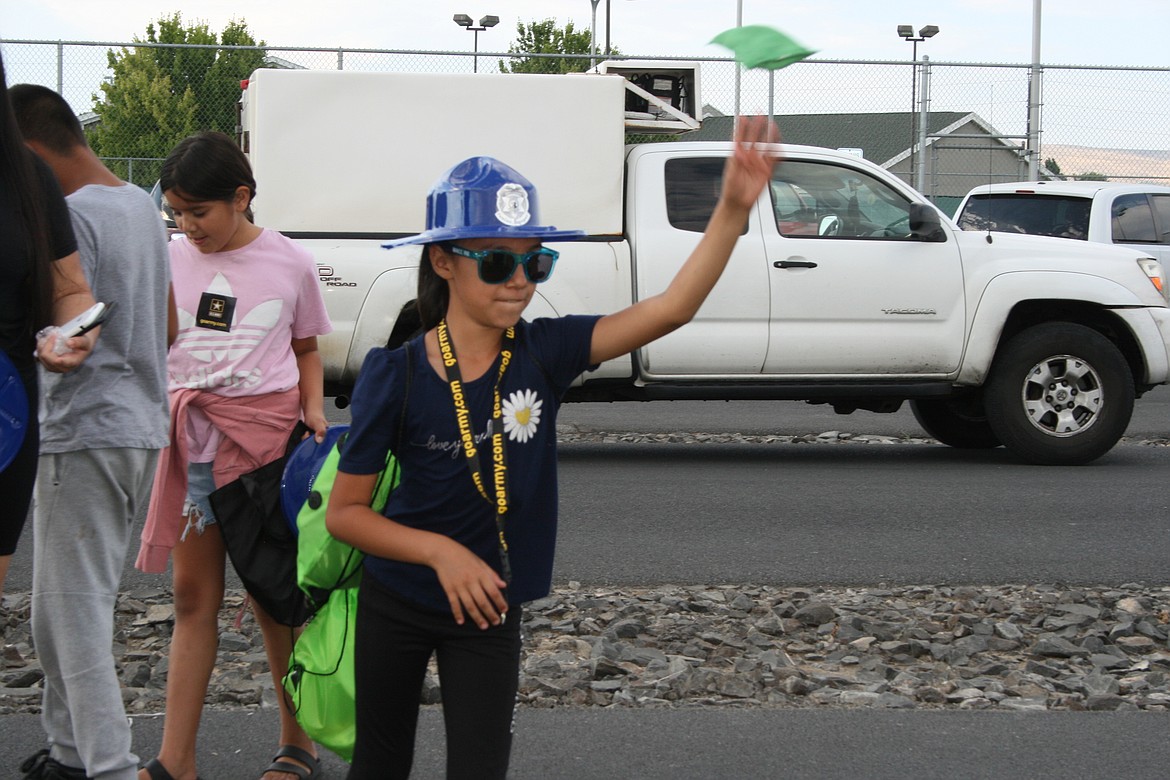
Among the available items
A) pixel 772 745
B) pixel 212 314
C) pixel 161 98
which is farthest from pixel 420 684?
pixel 161 98

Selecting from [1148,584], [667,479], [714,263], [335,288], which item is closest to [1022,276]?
[667,479]

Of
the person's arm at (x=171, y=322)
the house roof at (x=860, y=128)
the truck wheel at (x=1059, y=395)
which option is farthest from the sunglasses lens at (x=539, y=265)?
the house roof at (x=860, y=128)

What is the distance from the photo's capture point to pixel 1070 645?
16.9 ft

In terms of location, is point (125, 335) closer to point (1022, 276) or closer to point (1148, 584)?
point (1148, 584)

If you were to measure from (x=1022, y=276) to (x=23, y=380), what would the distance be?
7.73 m

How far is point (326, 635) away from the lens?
3049 millimetres

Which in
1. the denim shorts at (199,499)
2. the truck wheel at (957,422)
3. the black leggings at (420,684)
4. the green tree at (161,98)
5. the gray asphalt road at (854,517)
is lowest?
the gray asphalt road at (854,517)

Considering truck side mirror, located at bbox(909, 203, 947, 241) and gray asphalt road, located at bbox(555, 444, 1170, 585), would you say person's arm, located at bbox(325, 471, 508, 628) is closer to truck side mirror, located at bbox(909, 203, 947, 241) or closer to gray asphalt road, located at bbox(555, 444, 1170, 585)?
gray asphalt road, located at bbox(555, 444, 1170, 585)

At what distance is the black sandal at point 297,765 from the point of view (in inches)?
148

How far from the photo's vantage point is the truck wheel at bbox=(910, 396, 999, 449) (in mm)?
10172

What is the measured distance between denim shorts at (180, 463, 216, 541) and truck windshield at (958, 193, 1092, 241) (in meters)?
10.8

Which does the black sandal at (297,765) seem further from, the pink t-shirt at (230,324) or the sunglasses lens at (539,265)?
the sunglasses lens at (539,265)

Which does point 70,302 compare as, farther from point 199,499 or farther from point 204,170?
point 199,499

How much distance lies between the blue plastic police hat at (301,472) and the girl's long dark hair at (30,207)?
2.60 feet
